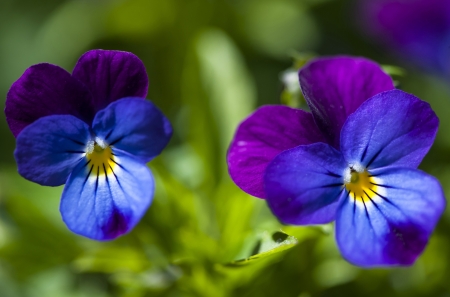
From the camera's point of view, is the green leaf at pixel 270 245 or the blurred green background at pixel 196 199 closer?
the green leaf at pixel 270 245

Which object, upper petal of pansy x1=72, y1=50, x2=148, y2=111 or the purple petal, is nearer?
upper petal of pansy x1=72, y1=50, x2=148, y2=111

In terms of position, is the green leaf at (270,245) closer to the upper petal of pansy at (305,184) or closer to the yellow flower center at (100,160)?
the upper petal of pansy at (305,184)

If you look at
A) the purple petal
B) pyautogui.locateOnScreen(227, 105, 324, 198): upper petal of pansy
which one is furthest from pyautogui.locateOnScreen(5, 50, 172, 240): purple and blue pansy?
the purple petal

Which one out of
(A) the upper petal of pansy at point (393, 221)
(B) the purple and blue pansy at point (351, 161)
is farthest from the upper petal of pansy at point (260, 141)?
(A) the upper petal of pansy at point (393, 221)

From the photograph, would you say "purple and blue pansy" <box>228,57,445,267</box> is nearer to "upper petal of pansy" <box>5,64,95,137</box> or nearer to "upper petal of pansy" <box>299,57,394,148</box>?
"upper petal of pansy" <box>299,57,394,148</box>

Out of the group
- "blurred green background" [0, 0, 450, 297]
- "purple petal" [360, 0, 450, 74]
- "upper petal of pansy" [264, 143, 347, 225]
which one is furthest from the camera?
"purple petal" [360, 0, 450, 74]

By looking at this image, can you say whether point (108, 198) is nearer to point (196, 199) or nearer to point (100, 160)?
point (100, 160)

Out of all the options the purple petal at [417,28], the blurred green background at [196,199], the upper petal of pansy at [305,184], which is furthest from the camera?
the purple petal at [417,28]
